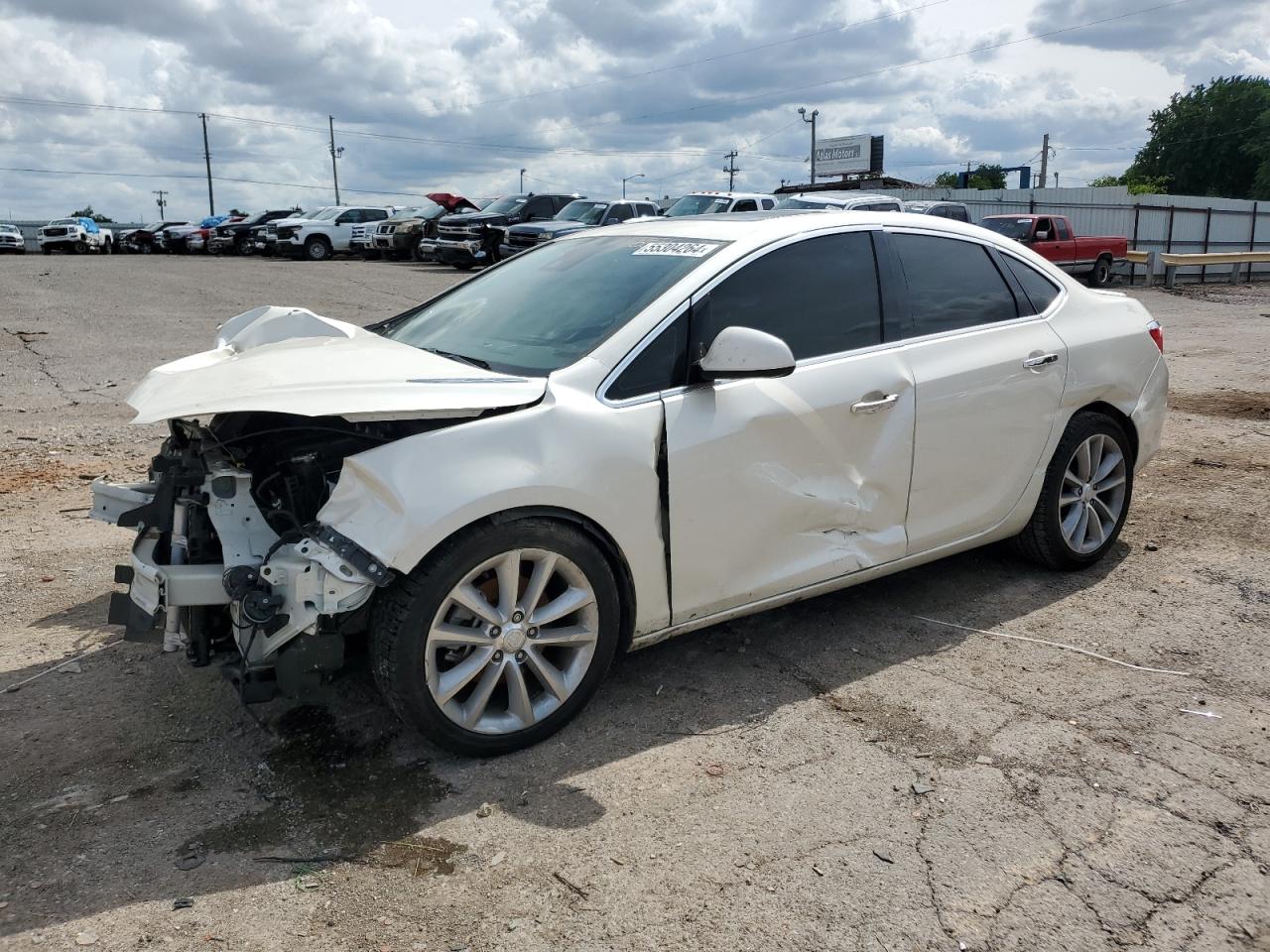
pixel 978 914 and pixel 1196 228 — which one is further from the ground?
pixel 1196 228

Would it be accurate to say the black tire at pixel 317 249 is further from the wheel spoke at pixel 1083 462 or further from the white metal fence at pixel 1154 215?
the wheel spoke at pixel 1083 462

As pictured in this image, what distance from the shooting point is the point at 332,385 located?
10.5 ft

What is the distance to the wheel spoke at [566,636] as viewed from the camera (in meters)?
3.39

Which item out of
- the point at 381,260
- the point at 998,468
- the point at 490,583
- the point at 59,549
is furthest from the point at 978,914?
the point at 381,260

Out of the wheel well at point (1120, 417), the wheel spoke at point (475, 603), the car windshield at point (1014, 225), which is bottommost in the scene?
the wheel spoke at point (475, 603)

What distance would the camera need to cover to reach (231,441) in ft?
11.5

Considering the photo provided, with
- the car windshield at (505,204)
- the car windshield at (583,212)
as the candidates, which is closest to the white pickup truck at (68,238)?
the car windshield at (505,204)

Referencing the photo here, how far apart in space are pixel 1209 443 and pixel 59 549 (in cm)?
783

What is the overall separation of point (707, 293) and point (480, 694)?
64.6 inches

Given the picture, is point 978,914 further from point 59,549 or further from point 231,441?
point 59,549

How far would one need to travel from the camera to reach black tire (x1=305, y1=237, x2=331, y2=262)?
105 feet

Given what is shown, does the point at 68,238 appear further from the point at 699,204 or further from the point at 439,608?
the point at 439,608

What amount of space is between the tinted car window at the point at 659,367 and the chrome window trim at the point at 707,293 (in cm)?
2

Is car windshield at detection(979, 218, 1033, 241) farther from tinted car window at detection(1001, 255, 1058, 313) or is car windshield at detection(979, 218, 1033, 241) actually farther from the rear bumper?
tinted car window at detection(1001, 255, 1058, 313)
